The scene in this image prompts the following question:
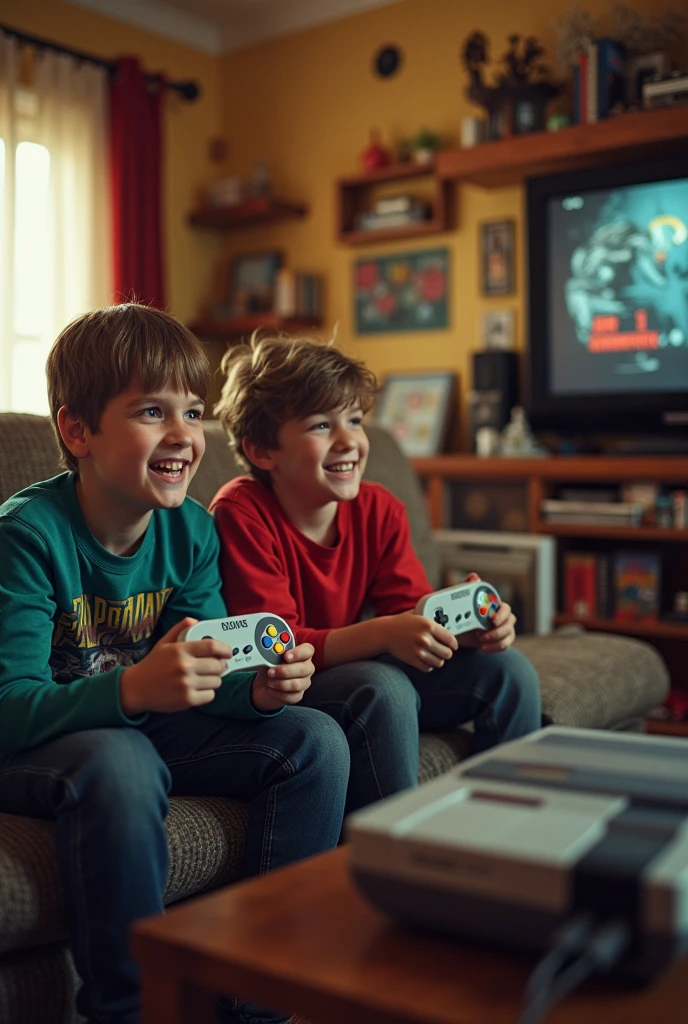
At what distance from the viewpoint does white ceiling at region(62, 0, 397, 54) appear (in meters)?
4.23

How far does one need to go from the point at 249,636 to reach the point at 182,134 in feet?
12.9

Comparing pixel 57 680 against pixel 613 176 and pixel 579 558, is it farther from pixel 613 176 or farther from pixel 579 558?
pixel 613 176

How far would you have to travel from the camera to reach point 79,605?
1.31m

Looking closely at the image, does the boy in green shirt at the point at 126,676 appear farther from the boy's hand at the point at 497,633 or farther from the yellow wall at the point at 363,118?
the yellow wall at the point at 363,118

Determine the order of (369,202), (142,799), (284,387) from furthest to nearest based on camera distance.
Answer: (369,202) < (284,387) < (142,799)

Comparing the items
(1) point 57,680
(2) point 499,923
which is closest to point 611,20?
(1) point 57,680

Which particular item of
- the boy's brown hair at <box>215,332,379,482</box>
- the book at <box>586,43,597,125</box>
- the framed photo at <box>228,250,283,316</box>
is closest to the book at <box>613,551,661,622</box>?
the book at <box>586,43,597,125</box>

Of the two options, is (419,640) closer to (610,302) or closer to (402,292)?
(610,302)

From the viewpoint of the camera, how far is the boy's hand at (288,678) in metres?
1.19

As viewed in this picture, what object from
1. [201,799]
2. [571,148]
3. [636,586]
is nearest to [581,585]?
[636,586]

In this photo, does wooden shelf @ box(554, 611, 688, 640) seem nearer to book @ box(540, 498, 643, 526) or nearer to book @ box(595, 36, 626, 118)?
book @ box(540, 498, 643, 526)

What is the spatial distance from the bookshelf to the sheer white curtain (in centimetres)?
157

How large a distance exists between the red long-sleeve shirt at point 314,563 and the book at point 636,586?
5.53ft

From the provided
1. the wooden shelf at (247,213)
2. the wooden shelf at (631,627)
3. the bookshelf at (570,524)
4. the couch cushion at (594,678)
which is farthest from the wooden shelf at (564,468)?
the wooden shelf at (247,213)
